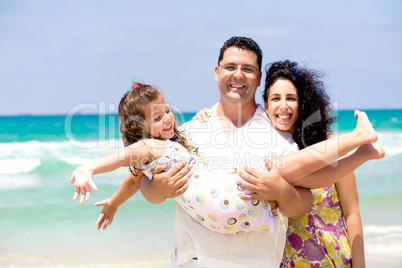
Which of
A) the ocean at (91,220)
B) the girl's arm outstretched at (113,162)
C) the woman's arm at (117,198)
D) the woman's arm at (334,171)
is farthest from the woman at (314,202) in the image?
the woman's arm at (117,198)

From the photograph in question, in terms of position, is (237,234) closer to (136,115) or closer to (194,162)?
(194,162)

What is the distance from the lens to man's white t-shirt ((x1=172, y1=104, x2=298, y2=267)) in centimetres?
339

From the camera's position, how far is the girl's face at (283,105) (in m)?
3.61

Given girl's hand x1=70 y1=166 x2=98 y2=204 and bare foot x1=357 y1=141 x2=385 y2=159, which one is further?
bare foot x1=357 y1=141 x2=385 y2=159

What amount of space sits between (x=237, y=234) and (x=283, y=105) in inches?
41.5

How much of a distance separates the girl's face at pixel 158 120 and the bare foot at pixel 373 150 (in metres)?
1.44

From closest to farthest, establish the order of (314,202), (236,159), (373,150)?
1. (373,150)
2. (236,159)
3. (314,202)

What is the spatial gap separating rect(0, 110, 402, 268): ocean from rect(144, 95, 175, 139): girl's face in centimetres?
92

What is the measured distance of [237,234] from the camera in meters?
3.39

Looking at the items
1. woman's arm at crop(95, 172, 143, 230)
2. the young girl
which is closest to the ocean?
woman's arm at crop(95, 172, 143, 230)

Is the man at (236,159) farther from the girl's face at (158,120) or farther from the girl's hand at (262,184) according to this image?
the girl's face at (158,120)

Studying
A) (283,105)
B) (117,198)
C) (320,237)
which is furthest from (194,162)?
(320,237)

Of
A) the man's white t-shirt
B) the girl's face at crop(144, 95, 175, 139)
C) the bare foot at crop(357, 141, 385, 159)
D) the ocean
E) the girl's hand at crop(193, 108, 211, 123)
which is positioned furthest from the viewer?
the ocean

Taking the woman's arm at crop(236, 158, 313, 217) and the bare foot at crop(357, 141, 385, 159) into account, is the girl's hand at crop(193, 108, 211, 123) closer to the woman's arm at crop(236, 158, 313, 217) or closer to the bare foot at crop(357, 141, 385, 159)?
the woman's arm at crop(236, 158, 313, 217)
